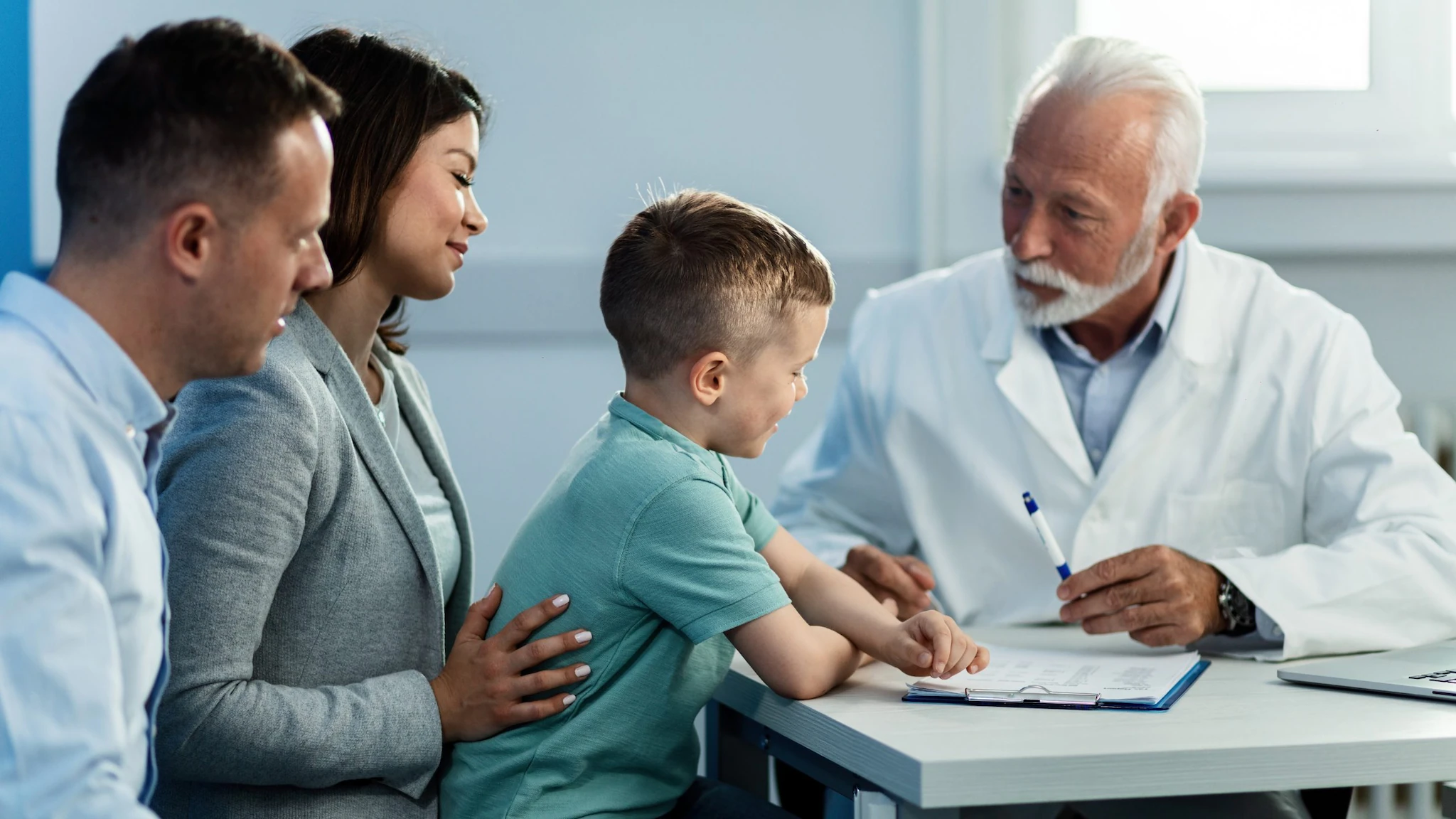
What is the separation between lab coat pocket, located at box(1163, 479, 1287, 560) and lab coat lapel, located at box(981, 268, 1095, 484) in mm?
123

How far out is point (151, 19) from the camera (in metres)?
2.26

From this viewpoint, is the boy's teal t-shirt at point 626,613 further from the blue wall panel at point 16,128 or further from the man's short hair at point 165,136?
the blue wall panel at point 16,128

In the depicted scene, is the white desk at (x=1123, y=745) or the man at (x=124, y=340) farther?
the white desk at (x=1123, y=745)

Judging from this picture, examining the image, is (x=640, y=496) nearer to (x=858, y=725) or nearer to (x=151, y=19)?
(x=858, y=725)

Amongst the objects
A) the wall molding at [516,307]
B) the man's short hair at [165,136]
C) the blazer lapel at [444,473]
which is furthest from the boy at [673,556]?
the wall molding at [516,307]

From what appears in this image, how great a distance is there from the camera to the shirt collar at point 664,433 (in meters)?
1.16

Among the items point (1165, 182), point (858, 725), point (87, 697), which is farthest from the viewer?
point (1165, 182)

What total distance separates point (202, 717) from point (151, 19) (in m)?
1.65

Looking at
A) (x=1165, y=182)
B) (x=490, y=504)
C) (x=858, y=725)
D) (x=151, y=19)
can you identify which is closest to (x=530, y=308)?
(x=490, y=504)

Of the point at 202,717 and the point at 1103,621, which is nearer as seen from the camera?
the point at 202,717

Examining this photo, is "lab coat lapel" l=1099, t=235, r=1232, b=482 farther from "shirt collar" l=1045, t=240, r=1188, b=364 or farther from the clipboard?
the clipboard

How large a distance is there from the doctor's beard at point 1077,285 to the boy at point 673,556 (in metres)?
0.61

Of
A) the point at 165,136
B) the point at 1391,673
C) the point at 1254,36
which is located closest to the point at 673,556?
the point at 165,136

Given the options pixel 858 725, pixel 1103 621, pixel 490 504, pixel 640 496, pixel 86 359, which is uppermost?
pixel 86 359
